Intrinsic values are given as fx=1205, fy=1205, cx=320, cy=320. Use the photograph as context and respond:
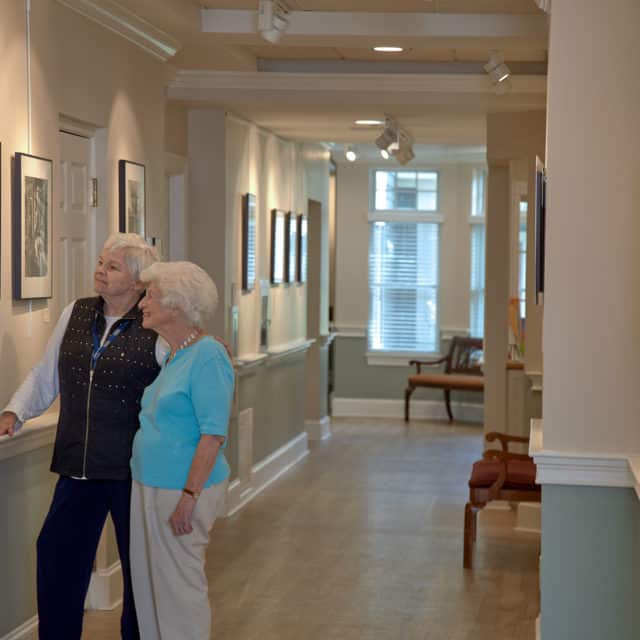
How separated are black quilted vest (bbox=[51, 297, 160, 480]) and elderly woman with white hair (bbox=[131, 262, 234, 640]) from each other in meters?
0.30

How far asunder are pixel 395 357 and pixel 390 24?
25.8 ft

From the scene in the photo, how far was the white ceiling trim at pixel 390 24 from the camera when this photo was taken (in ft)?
18.8

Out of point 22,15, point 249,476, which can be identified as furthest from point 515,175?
point 22,15

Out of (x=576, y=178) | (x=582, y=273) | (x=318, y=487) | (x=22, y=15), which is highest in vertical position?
(x=22, y=15)

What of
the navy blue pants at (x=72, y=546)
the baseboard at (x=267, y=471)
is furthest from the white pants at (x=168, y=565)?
the baseboard at (x=267, y=471)

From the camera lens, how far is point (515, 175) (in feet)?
27.8

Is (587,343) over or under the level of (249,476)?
over

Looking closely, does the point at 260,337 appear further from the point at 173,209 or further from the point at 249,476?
the point at 173,209

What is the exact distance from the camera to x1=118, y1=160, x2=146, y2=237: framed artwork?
5637 mm

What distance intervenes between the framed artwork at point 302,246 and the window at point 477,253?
9.94ft

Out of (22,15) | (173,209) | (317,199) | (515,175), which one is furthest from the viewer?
(317,199)

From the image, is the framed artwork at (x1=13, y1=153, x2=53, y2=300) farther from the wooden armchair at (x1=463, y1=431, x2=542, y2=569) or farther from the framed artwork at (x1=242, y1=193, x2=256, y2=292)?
the framed artwork at (x1=242, y1=193, x2=256, y2=292)

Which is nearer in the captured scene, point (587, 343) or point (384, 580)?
point (587, 343)

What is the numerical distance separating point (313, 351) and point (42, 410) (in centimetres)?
715
